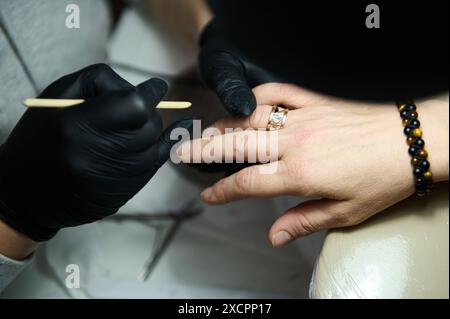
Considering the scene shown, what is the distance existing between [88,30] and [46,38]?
0.14m

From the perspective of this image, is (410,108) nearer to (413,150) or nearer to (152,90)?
(413,150)

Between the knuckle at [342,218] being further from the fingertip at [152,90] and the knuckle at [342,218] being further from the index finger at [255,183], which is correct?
the fingertip at [152,90]

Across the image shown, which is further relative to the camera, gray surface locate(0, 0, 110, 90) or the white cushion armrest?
gray surface locate(0, 0, 110, 90)

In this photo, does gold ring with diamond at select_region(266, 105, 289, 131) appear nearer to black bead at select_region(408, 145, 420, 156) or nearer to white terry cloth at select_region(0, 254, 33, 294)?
black bead at select_region(408, 145, 420, 156)

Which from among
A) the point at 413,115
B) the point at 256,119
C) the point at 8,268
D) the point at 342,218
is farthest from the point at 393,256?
the point at 8,268

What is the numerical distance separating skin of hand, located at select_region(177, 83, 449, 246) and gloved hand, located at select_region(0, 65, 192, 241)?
11 cm

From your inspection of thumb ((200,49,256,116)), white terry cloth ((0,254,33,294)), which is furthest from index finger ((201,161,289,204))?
white terry cloth ((0,254,33,294))

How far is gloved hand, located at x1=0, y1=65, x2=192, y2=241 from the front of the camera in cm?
55

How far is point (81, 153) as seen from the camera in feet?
1.86

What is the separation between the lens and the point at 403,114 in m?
0.57

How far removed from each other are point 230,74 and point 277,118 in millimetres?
126
